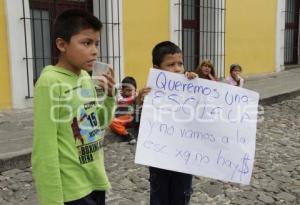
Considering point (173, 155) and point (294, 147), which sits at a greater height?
point (173, 155)

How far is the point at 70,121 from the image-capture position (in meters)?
2.07

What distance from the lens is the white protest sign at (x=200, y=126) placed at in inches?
108

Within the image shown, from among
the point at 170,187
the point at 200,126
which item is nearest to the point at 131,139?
the point at 170,187

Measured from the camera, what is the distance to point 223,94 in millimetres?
2828

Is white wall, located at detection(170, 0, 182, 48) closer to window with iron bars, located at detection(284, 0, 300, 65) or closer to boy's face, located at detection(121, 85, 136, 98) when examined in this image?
boy's face, located at detection(121, 85, 136, 98)

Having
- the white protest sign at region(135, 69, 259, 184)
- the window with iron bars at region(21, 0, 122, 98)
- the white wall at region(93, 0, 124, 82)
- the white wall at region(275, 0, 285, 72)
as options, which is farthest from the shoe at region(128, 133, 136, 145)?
the white wall at region(275, 0, 285, 72)

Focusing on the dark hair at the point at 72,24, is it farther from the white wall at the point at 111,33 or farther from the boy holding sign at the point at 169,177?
the white wall at the point at 111,33

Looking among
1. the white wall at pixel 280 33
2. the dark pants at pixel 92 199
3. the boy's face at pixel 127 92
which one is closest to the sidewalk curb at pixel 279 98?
the boy's face at pixel 127 92

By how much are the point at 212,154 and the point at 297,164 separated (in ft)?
8.21

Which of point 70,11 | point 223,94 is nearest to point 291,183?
point 223,94

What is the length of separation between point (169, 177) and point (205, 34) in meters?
8.28

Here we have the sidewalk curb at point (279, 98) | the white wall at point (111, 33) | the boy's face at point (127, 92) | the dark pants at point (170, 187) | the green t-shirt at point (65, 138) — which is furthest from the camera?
the sidewalk curb at point (279, 98)

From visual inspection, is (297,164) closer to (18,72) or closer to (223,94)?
(223,94)

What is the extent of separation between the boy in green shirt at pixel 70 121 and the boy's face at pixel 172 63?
2.07 ft
